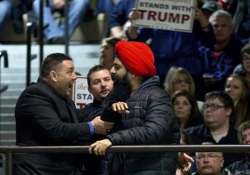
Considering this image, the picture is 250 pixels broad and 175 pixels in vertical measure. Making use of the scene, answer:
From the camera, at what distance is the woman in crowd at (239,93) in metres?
12.5

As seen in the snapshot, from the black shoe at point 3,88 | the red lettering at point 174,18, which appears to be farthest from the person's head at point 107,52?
the black shoe at point 3,88

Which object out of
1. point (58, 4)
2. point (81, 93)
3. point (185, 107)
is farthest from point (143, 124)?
point (58, 4)

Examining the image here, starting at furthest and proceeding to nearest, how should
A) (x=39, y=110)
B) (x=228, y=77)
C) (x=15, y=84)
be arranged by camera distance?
(x=15, y=84) → (x=228, y=77) → (x=39, y=110)

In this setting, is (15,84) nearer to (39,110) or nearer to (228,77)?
(228,77)

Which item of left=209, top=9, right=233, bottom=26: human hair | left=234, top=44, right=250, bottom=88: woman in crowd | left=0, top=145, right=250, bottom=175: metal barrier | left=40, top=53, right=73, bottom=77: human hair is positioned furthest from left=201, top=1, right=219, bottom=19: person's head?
left=0, top=145, right=250, bottom=175: metal barrier

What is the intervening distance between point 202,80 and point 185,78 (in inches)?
33.0

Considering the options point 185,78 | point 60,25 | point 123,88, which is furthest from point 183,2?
point 60,25

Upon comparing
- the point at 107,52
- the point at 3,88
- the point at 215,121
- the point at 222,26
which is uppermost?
the point at 222,26

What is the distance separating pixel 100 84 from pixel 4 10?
7327 millimetres

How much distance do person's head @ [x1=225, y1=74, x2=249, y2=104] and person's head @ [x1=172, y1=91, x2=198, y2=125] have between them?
16.1 inches

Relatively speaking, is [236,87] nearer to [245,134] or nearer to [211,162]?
[245,134]

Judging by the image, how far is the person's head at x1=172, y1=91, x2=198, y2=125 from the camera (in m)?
12.8

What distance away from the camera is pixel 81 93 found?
37.9ft

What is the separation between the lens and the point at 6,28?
17.8 m
